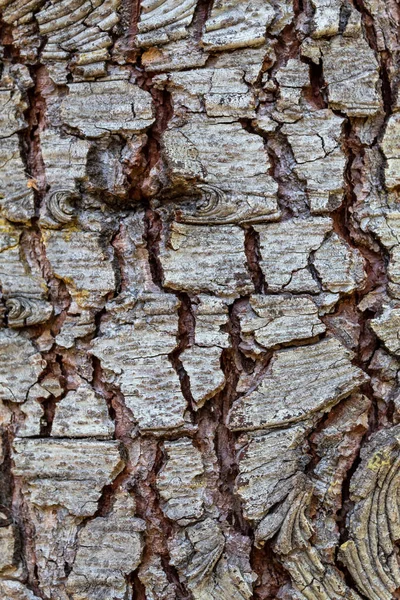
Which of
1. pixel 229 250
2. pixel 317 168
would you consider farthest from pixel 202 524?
pixel 317 168

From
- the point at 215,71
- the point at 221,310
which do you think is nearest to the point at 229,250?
the point at 221,310

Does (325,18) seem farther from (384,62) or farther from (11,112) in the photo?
(11,112)

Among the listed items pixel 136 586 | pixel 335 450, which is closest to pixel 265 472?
pixel 335 450

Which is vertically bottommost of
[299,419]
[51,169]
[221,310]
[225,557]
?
[225,557]

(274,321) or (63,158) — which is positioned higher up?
(63,158)

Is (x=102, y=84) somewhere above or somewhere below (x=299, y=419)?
above

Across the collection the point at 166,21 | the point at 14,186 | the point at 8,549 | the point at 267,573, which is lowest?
the point at 267,573

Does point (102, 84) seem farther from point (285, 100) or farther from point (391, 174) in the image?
point (391, 174)

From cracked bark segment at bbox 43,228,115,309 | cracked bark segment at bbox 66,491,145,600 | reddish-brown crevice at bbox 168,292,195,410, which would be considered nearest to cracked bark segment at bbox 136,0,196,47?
cracked bark segment at bbox 43,228,115,309
